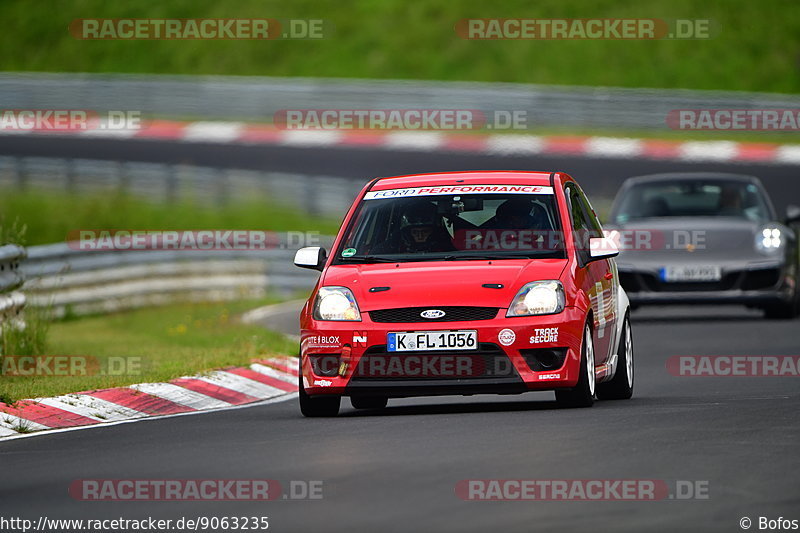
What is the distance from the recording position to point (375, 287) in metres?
10.7

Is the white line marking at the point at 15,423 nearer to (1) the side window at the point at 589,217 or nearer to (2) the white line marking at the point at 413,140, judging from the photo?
(1) the side window at the point at 589,217

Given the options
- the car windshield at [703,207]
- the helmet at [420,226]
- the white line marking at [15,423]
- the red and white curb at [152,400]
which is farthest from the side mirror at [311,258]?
the car windshield at [703,207]

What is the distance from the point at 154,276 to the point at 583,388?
42.7 feet

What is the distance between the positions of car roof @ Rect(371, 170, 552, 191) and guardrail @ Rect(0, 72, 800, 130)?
78.9 feet

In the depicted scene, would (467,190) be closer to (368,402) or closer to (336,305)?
(336,305)

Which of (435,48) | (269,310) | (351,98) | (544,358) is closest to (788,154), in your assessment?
(351,98)

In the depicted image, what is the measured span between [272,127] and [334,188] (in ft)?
29.3

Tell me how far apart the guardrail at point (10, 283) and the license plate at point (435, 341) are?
5366 millimetres

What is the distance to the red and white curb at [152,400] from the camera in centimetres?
1100

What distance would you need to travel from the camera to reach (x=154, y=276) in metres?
23.0

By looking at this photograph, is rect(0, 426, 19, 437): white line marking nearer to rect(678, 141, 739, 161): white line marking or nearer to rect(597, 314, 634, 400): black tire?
rect(597, 314, 634, 400): black tire

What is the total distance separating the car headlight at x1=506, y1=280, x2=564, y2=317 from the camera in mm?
10516

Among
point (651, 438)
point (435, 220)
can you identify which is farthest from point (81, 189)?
point (651, 438)

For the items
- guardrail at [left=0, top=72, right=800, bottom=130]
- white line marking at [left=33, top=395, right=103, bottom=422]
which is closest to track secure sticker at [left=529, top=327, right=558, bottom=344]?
white line marking at [left=33, top=395, right=103, bottom=422]
